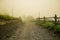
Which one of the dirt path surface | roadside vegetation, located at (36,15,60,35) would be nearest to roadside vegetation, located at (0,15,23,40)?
the dirt path surface

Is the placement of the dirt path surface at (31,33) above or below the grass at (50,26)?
below

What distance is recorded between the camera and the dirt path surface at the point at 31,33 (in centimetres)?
238

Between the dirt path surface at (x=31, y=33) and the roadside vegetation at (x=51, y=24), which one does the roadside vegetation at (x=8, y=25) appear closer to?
the dirt path surface at (x=31, y=33)

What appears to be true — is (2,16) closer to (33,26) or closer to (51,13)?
(33,26)

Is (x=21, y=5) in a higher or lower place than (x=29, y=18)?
higher

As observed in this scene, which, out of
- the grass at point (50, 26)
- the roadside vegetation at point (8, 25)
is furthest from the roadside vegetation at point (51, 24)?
the roadside vegetation at point (8, 25)

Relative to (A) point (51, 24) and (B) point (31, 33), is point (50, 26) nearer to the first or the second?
(A) point (51, 24)

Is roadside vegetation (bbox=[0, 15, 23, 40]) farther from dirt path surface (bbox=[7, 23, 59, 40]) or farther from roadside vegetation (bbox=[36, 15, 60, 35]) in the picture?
roadside vegetation (bbox=[36, 15, 60, 35])

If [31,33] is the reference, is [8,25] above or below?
above

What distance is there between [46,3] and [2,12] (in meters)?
0.84

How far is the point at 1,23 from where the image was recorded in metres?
2.48

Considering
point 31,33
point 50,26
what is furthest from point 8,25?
point 50,26

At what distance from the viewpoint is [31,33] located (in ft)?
8.07

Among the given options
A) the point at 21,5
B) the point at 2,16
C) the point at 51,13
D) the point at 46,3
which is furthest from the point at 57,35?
the point at 2,16
